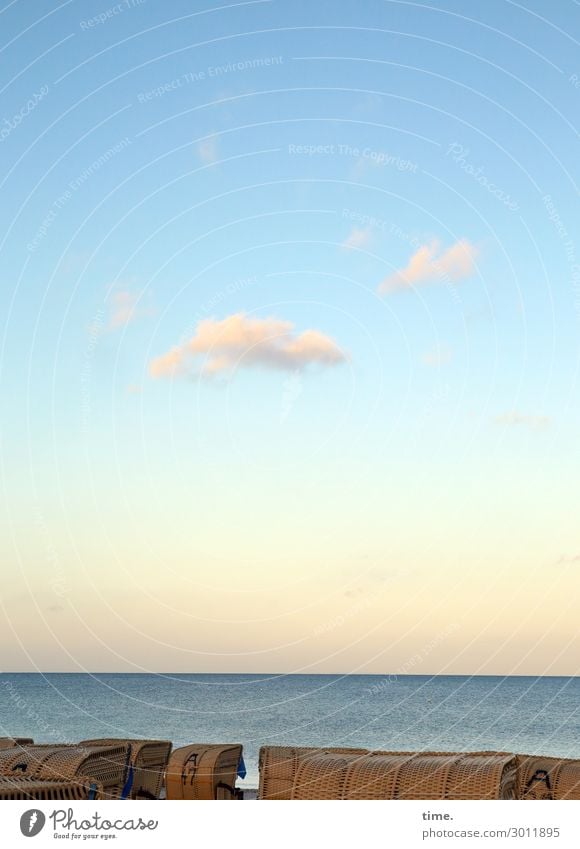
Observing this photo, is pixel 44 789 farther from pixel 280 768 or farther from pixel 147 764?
pixel 147 764

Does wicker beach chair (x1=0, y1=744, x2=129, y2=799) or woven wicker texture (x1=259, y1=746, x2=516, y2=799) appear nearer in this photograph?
woven wicker texture (x1=259, y1=746, x2=516, y2=799)

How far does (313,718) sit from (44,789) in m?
79.8

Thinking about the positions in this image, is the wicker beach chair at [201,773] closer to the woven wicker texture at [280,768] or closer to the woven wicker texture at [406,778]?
the woven wicker texture at [280,768]

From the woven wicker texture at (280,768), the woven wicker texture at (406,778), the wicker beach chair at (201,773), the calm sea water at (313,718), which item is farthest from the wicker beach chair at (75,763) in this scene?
the calm sea water at (313,718)

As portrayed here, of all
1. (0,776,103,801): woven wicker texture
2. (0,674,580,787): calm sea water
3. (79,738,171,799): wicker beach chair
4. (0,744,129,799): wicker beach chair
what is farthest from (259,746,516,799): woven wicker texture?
(0,674,580,787): calm sea water

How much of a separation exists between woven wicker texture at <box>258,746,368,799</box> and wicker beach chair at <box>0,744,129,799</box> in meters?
2.03

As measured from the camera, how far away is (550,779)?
15.1m

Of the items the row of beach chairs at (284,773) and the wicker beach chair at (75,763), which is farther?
the wicker beach chair at (75,763)

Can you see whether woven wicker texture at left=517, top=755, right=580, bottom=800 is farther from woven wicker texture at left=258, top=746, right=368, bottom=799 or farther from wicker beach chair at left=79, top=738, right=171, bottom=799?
Result: wicker beach chair at left=79, top=738, right=171, bottom=799

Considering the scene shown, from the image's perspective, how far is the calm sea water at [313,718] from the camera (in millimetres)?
66438

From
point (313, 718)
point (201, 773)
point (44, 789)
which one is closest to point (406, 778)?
point (44, 789)

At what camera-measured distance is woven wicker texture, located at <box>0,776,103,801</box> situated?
9180mm

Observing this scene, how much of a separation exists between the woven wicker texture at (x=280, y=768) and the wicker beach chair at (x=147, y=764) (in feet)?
10.9

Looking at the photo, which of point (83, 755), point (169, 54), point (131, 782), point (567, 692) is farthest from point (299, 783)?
point (567, 692)
